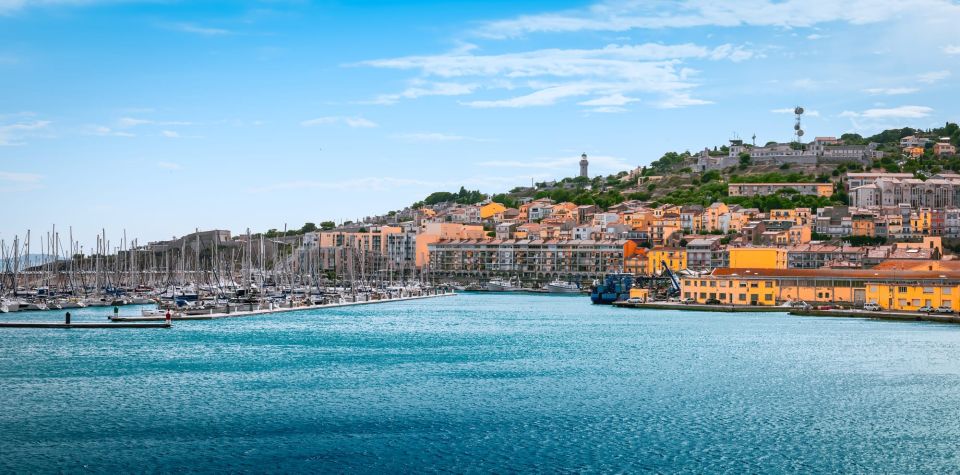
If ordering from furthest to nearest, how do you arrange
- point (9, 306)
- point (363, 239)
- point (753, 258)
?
1. point (363, 239)
2. point (753, 258)
3. point (9, 306)

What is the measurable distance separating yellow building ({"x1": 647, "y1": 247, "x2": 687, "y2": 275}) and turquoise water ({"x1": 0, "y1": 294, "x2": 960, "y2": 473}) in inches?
1738

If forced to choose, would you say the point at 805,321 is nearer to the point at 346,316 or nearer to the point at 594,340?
the point at 594,340

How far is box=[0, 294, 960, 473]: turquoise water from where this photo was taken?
16.0 metres

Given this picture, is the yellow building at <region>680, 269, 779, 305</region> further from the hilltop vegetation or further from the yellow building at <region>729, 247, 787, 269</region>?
the hilltop vegetation

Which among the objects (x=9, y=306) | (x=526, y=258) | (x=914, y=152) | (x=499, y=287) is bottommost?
(x=499, y=287)

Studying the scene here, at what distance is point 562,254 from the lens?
296ft

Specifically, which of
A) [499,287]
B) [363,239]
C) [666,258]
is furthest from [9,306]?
[363,239]

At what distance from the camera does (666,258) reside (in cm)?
8144

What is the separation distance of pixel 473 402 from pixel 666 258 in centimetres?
6218

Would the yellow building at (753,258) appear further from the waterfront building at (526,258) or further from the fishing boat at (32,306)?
the fishing boat at (32,306)

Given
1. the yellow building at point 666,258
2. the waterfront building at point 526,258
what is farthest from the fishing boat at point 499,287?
the yellow building at point 666,258

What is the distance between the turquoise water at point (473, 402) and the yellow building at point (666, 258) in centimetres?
4414

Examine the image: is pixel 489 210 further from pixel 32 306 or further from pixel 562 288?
pixel 32 306

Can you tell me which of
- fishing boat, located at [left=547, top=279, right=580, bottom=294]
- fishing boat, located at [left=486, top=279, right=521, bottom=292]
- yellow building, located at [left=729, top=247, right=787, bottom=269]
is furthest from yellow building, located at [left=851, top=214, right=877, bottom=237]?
fishing boat, located at [left=486, top=279, right=521, bottom=292]
